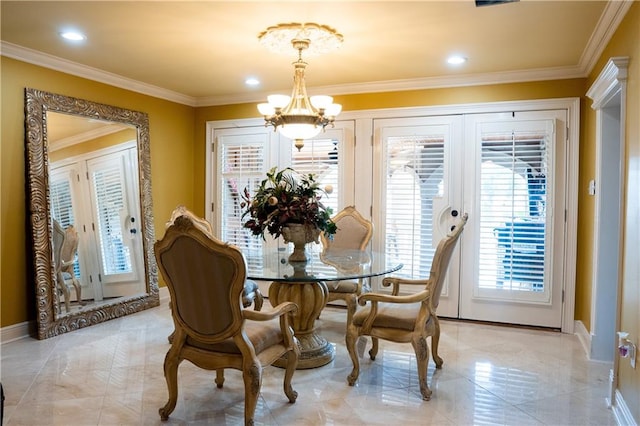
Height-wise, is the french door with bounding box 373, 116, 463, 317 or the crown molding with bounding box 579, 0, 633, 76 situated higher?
the crown molding with bounding box 579, 0, 633, 76

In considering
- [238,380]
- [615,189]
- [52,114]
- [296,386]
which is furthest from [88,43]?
[615,189]

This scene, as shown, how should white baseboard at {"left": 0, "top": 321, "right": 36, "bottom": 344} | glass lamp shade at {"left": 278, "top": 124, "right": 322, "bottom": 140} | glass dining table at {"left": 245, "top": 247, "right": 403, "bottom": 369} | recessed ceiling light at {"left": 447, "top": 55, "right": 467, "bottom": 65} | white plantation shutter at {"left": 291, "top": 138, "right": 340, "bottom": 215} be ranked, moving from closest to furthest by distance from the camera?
glass dining table at {"left": 245, "top": 247, "right": 403, "bottom": 369} → glass lamp shade at {"left": 278, "top": 124, "right": 322, "bottom": 140} → white baseboard at {"left": 0, "top": 321, "right": 36, "bottom": 344} → recessed ceiling light at {"left": 447, "top": 55, "right": 467, "bottom": 65} → white plantation shutter at {"left": 291, "top": 138, "right": 340, "bottom": 215}

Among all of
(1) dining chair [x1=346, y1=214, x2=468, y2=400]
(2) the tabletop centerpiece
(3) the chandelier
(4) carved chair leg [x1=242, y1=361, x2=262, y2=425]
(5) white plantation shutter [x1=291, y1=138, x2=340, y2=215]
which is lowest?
(4) carved chair leg [x1=242, y1=361, x2=262, y2=425]

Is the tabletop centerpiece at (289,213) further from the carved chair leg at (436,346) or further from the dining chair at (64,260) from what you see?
A: the dining chair at (64,260)

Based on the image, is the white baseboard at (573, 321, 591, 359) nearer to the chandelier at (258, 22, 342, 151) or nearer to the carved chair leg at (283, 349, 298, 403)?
the carved chair leg at (283, 349, 298, 403)

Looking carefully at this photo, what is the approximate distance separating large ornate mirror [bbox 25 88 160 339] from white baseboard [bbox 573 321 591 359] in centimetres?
412

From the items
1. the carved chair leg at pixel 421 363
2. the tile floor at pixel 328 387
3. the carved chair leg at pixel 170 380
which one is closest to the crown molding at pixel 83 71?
the tile floor at pixel 328 387

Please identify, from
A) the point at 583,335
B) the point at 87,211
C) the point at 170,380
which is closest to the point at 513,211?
the point at 583,335

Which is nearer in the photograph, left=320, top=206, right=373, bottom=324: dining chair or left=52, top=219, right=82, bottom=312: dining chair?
left=52, top=219, right=82, bottom=312: dining chair

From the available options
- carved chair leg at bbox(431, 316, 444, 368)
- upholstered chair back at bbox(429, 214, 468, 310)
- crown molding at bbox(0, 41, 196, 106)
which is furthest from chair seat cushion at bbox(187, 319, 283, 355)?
crown molding at bbox(0, 41, 196, 106)

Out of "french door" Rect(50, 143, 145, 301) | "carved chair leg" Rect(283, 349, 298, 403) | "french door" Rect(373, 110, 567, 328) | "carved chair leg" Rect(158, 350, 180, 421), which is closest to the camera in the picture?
"carved chair leg" Rect(158, 350, 180, 421)

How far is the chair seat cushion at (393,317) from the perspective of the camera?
2893mm

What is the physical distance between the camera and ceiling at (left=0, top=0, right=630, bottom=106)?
2.88 m

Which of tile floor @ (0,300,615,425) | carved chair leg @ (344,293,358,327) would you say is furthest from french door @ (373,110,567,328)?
carved chair leg @ (344,293,358,327)
